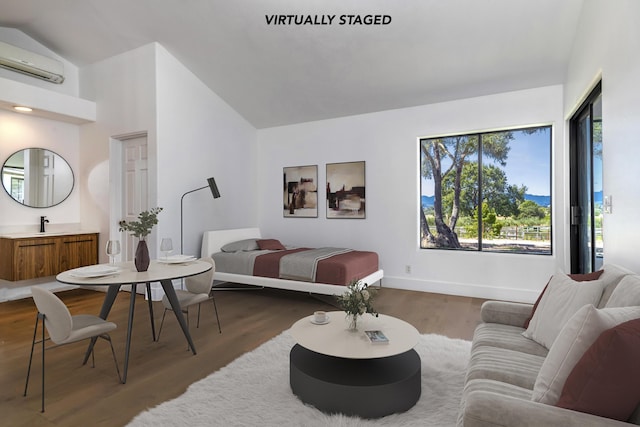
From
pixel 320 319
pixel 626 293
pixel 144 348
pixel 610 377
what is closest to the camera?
pixel 610 377

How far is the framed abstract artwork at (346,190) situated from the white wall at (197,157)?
155cm

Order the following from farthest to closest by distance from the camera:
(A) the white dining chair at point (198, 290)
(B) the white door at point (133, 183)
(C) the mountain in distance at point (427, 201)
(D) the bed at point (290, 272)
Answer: (C) the mountain in distance at point (427, 201) → (B) the white door at point (133, 183) → (D) the bed at point (290, 272) → (A) the white dining chair at point (198, 290)

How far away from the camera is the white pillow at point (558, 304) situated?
1891 millimetres

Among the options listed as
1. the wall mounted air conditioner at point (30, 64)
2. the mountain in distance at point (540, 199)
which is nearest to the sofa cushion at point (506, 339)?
the mountain in distance at point (540, 199)

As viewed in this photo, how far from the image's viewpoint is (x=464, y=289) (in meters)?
4.90

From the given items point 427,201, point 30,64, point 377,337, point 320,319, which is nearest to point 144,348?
point 320,319

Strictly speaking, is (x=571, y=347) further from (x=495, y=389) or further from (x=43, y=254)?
(x=43, y=254)

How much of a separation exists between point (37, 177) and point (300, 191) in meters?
3.98

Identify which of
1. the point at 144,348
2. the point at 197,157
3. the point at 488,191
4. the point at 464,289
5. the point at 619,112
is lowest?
the point at 144,348

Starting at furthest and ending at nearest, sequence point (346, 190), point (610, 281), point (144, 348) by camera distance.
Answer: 1. point (346, 190)
2. point (144, 348)
3. point (610, 281)

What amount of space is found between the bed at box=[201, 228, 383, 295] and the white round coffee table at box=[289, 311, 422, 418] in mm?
1736

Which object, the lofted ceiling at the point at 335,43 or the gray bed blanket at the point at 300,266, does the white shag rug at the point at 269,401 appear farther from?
the lofted ceiling at the point at 335,43

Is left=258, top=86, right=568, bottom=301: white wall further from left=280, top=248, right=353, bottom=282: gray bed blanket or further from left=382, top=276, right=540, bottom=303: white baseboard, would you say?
left=280, top=248, right=353, bottom=282: gray bed blanket

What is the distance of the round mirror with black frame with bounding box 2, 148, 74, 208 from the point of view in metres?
5.00
